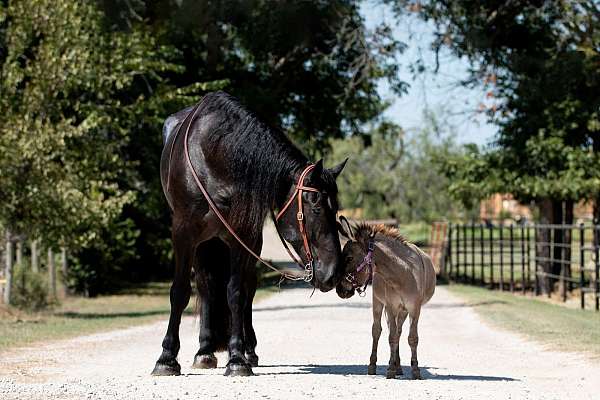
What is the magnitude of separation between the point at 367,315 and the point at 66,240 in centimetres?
594

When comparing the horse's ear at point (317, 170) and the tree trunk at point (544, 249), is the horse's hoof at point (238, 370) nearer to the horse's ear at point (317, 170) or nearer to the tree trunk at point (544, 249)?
the horse's ear at point (317, 170)

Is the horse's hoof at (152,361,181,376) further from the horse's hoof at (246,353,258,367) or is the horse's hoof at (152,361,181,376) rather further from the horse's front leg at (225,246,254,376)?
the horse's hoof at (246,353,258,367)

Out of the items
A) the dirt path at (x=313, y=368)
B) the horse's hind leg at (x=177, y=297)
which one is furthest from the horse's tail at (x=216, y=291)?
the dirt path at (x=313, y=368)

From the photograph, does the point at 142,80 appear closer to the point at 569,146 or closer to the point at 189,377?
the point at 569,146

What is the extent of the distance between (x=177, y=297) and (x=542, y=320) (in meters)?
10.1

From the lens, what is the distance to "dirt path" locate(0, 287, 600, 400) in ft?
25.9

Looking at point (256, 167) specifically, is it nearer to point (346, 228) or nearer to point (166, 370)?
point (346, 228)

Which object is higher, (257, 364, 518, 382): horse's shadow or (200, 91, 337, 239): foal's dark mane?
(200, 91, 337, 239): foal's dark mane

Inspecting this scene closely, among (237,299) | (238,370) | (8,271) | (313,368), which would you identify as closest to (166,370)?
(238,370)

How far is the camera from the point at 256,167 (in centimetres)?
884

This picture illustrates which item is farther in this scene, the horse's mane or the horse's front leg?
the horse's front leg

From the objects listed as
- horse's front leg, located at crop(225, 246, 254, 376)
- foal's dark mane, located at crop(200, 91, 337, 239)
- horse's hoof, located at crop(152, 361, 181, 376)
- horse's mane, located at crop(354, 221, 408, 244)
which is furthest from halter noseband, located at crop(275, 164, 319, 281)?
horse's hoof, located at crop(152, 361, 181, 376)

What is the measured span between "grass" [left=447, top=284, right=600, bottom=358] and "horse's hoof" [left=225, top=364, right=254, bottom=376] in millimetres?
5061

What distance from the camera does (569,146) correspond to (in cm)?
2694
